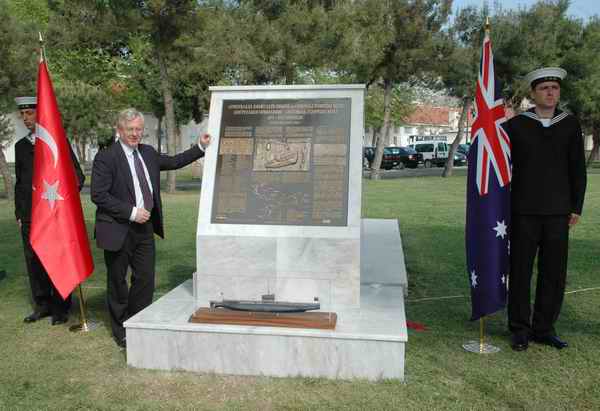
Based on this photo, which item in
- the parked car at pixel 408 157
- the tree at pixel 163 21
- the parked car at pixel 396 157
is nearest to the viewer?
the tree at pixel 163 21

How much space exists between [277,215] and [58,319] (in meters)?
2.46

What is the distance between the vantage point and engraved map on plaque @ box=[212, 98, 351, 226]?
15.5 ft

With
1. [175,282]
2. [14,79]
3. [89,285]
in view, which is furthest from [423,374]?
[14,79]

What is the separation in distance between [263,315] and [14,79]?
15900 millimetres

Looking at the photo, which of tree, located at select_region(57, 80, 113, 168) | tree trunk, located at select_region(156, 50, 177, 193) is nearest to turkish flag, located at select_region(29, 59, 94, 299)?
tree trunk, located at select_region(156, 50, 177, 193)

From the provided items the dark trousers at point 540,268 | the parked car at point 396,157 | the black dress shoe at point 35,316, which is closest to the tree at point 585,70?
the parked car at point 396,157

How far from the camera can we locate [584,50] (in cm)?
3095

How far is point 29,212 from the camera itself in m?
5.59

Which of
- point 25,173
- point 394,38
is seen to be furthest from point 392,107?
point 25,173

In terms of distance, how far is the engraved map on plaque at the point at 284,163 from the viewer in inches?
185

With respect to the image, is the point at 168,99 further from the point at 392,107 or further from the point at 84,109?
the point at 392,107

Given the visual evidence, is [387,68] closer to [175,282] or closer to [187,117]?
[187,117]

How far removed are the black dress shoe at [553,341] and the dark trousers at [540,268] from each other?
4 cm

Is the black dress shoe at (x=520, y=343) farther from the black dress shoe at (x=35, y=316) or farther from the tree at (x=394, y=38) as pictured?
the tree at (x=394, y=38)
